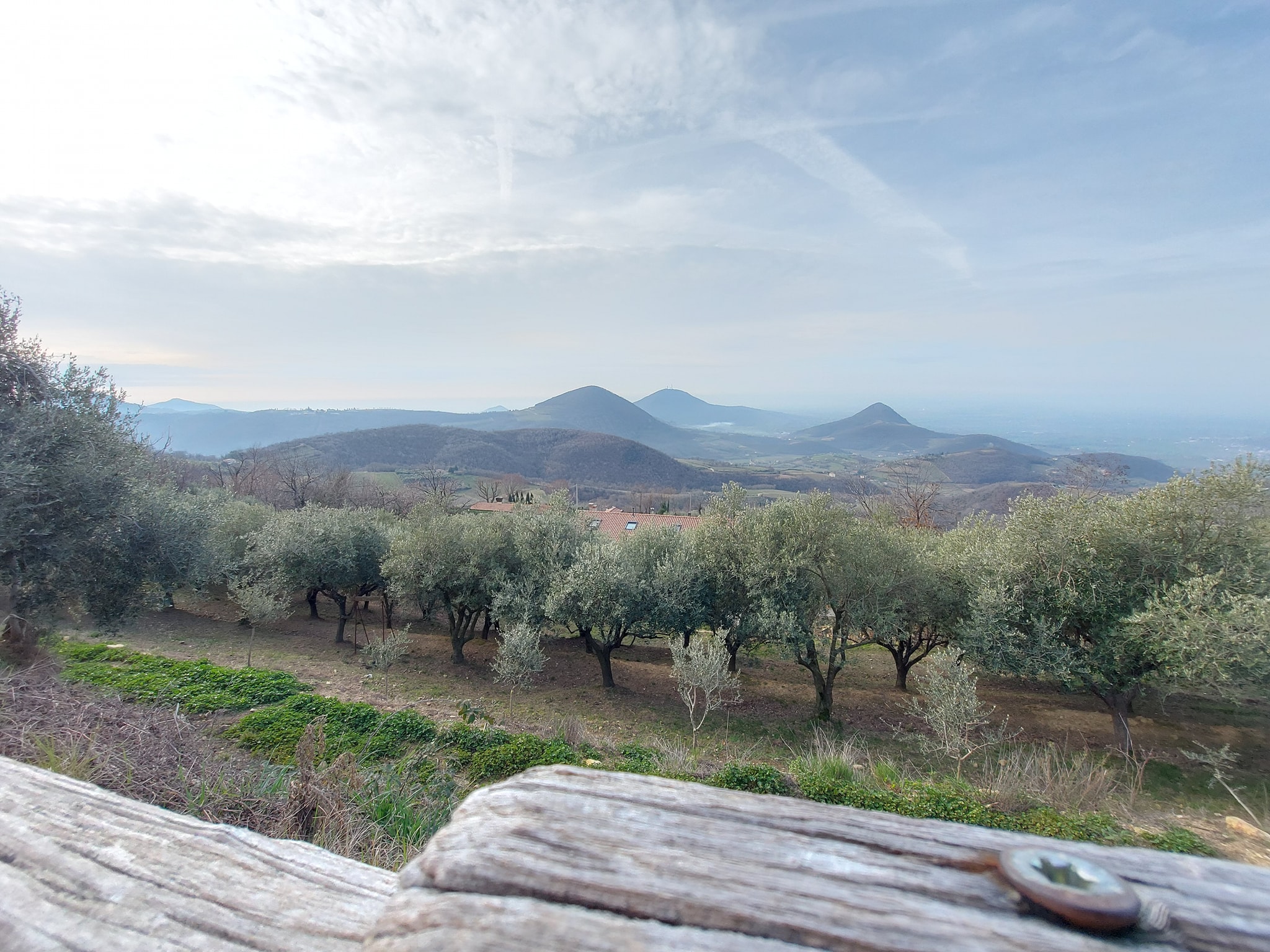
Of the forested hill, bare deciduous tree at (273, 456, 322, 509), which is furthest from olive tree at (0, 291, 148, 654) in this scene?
the forested hill

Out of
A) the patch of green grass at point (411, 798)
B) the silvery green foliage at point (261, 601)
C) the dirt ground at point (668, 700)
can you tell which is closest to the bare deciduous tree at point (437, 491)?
the silvery green foliage at point (261, 601)

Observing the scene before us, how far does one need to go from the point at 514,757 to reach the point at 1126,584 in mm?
16639

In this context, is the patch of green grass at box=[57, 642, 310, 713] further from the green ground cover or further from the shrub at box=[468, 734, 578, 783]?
the shrub at box=[468, 734, 578, 783]

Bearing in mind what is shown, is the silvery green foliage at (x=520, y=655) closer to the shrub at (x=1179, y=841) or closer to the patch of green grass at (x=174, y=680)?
the patch of green grass at (x=174, y=680)

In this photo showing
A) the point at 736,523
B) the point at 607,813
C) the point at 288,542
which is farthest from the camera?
the point at 288,542

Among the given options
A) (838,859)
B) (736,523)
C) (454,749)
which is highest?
(838,859)

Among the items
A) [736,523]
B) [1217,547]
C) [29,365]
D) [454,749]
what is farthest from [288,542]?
[1217,547]

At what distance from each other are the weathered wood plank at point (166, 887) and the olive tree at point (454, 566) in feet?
63.5

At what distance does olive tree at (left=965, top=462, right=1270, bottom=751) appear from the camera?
12.9 m

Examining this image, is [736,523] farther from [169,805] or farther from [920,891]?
[920,891]

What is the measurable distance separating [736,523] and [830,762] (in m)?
10.8

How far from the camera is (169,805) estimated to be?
3.55 metres

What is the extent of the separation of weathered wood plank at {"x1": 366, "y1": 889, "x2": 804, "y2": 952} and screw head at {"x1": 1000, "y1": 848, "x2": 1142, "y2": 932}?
→ 1.10ft

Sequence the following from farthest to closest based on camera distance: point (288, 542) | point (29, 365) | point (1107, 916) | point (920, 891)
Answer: point (288, 542) < point (29, 365) < point (920, 891) < point (1107, 916)
